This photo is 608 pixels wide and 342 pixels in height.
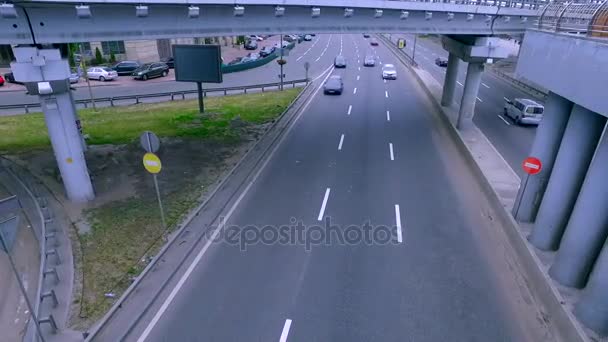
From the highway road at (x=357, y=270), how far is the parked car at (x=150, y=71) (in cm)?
2926

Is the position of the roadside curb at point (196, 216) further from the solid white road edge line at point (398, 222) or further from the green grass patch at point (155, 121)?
the solid white road edge line at point (398, 222)

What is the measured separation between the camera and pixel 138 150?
61.6 ft

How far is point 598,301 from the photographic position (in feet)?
25.2

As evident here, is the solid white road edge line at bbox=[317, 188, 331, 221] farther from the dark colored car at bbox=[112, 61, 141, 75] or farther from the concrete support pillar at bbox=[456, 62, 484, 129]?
the dark colored car at bbox=[112, 61, 141, 75]

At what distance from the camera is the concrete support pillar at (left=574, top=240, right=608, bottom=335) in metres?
7.55

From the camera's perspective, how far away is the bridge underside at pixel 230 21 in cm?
1121

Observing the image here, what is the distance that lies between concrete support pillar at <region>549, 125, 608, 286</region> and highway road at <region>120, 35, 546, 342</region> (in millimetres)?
1305

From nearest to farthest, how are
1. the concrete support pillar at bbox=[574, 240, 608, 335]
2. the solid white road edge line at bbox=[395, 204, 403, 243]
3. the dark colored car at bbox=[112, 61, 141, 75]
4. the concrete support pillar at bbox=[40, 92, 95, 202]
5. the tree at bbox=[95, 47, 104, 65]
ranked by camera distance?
the concrete support pillar at bbox=[574, 240, 608, 335], the solid white road edge line at bbox=[395, 204, 403, 243], the concrete support pillar at bbox=[40, 92, 95, 202], the dark colored car at bbox=[112, 61, 141, 75], the tree at bbox=[95, 47, 104, 65]

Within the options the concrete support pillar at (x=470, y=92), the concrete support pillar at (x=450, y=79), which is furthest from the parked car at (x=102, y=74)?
the concrete support pillar at (x=470, y=92)

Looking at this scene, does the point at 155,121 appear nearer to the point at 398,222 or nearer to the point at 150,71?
the point at 398,222


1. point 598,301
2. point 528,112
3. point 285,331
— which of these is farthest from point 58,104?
point 528,112

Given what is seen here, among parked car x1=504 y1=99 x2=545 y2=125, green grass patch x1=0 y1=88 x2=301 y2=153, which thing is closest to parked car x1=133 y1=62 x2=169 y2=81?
green grass patch x1=0 y1=88 x2=301 y2=153

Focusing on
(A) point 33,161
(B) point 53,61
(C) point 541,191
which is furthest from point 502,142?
(A) point 33,161

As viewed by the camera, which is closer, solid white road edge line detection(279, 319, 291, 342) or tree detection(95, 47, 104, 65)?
solid white road edge line detection(279, 319, 291, 342)
